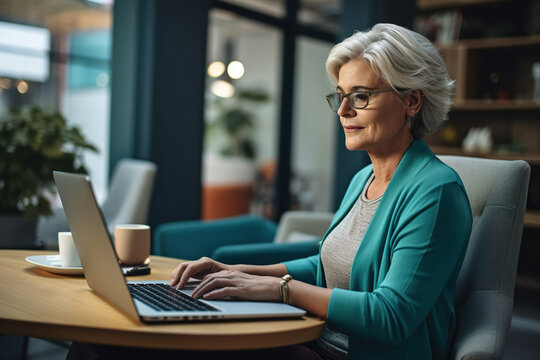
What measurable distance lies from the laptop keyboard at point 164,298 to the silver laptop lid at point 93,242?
0.06m

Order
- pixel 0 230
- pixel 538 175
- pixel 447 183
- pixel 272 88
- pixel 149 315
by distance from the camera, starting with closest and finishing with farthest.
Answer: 1. pixel 149 315
2. pixel 447 183
3. pixel 0 230
4. pixel 538 175
5. pixel 272 88

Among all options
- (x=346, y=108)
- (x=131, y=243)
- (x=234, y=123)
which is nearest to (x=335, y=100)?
(x=346, y=108)

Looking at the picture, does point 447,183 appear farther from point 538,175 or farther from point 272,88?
point 272,88

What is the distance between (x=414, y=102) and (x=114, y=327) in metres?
0.88

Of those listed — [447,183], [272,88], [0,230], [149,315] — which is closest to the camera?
[149,315]

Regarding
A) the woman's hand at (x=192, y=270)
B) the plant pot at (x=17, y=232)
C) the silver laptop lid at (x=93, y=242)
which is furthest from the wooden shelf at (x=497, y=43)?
the silver laptop lid at (x=93, y=242)

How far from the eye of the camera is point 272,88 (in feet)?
29.8

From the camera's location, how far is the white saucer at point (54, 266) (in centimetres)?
131

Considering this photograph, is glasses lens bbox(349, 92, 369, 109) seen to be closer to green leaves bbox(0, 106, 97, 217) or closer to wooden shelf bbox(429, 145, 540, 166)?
green leaves bbox(0, 106, 97, 217)

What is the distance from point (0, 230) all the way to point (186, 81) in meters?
2.09

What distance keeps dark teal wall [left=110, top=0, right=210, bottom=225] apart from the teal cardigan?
270 centimetres

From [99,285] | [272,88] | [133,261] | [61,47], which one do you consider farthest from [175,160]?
[272,88]

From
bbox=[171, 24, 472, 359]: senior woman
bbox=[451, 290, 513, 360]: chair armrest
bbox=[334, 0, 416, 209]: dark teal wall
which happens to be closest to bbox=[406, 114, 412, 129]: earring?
bbox=[171, 24, 472, 359]: senior woman

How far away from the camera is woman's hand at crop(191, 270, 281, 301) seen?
110 centimetres
